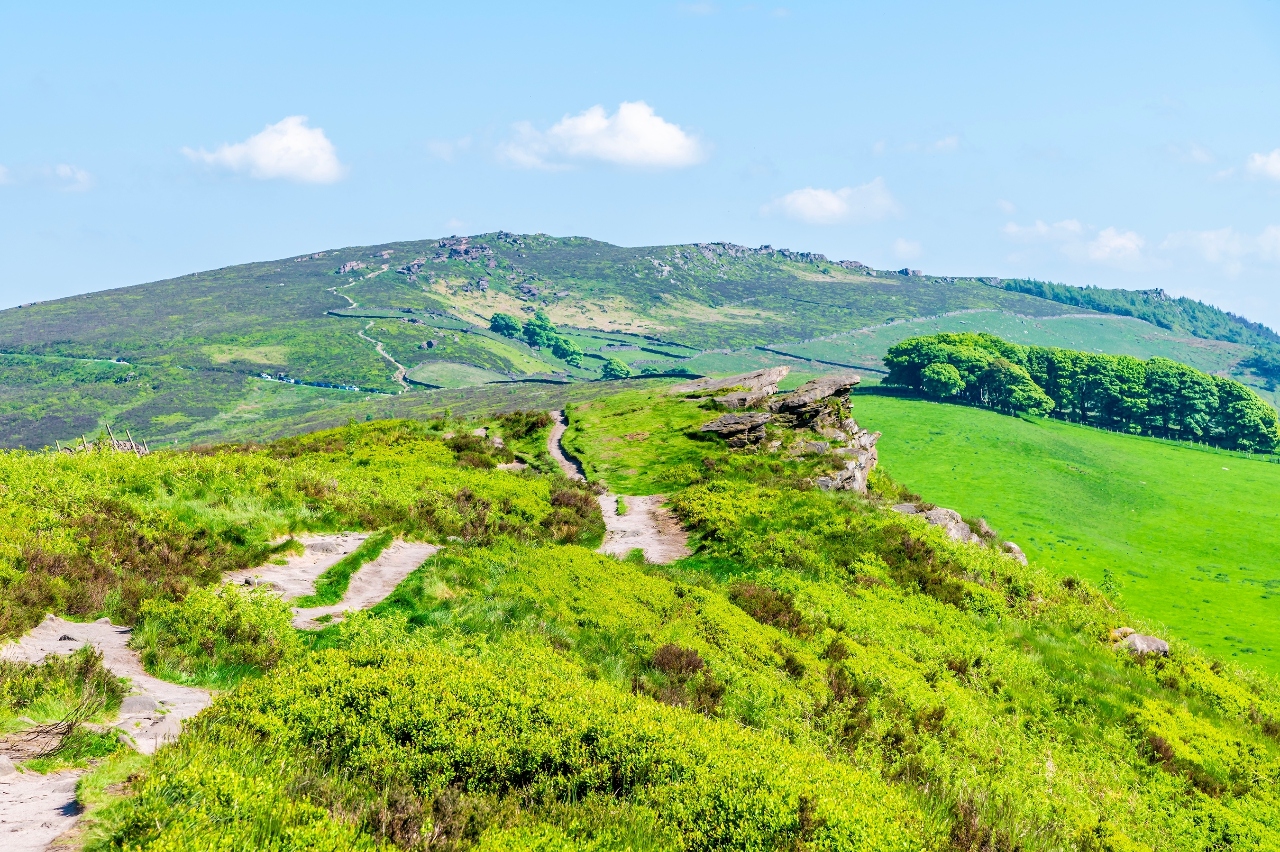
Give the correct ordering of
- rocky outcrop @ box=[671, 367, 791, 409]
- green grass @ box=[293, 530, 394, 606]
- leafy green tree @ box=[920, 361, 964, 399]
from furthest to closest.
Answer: leafy green tree @ box=[920, 361, 964, 399] → rocky outcrop @ box=[671, 367, 791, 409] → green grass @ box=[293, 530, 394, 606]

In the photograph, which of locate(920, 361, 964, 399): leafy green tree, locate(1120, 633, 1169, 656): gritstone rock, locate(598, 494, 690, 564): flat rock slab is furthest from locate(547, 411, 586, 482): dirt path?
locate(920, 361, 964, 399): leafy green tree

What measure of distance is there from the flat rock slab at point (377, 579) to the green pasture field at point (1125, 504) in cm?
4409

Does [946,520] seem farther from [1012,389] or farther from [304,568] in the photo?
[1012,389]

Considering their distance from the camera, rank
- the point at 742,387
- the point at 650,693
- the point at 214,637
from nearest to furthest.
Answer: the point at 214,637 < the point at 650,693 < the point at 742,387

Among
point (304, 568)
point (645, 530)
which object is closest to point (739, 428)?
point (645, 530)

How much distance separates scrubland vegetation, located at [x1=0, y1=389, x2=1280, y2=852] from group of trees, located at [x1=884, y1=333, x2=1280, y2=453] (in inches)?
4484

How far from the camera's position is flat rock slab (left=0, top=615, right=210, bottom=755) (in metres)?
8.73

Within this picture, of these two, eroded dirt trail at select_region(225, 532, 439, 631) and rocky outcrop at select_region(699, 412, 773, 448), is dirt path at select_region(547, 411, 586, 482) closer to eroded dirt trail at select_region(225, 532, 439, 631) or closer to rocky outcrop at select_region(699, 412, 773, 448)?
rocky outcrop at select_region(699, 412, 773, 448)

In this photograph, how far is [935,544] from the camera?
27016 mm

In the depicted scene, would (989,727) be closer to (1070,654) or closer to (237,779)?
(1070,654)

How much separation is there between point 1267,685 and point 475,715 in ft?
89.5

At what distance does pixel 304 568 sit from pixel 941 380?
129211 mm

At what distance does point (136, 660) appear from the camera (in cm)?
1126

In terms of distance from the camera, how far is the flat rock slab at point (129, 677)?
8727 millimetres
